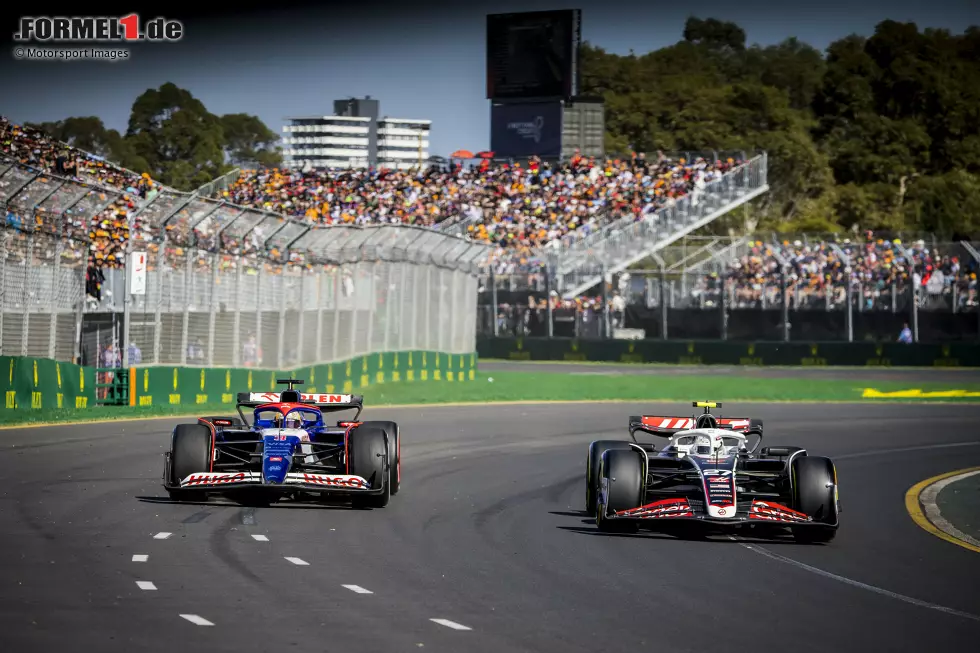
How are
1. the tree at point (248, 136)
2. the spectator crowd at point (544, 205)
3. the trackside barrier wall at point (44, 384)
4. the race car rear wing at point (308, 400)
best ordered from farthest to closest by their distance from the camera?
the tree at point (248, 136) → the spectator crowd at point (544, 205) → the trackside barrier wall at point (44, 384) → the race car rear wing at point (308, 400)

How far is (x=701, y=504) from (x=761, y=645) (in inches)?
167

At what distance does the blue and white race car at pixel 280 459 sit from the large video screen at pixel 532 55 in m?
51.7

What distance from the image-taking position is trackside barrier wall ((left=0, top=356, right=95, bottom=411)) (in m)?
23.7

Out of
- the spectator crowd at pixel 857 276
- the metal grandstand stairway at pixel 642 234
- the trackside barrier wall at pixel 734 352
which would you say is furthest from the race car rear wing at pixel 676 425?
the metal grandstand stairway at pixel 642 234

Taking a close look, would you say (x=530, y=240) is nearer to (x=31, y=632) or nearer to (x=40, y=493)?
(x=40, y=493)

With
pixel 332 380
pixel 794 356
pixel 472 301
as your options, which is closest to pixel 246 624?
pixel 332 380

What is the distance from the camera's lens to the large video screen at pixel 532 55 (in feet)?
213

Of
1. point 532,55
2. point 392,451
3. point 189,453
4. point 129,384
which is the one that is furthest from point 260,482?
point 532,55

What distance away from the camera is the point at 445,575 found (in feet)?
34.9

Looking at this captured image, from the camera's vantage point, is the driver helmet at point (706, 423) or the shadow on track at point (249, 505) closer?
the driver helmet at point (706, 423)

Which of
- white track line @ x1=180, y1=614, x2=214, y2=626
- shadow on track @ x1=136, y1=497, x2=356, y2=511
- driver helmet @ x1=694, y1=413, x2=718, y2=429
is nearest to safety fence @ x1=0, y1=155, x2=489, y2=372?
shadow on track @ x1=136, y1=497, x2=356, y2=511

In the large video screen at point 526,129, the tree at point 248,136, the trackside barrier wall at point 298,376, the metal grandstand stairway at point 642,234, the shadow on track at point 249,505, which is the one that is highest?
the tree at point 248,136

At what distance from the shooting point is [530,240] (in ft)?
181

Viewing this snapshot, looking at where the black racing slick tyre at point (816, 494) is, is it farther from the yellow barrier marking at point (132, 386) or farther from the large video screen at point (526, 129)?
A: the large video screen at point (526, 129)
